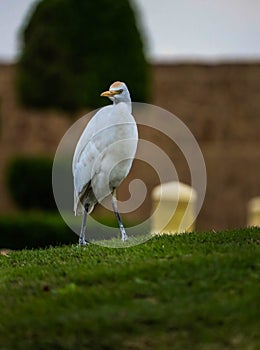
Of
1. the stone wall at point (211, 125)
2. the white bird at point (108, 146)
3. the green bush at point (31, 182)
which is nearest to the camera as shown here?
the white bird at point (108, 146)

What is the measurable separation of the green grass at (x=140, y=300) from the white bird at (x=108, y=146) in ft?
3.09

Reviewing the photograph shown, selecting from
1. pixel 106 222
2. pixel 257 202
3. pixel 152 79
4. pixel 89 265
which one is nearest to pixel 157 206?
pixel 257 202

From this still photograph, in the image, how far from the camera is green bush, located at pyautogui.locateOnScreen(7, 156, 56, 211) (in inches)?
824

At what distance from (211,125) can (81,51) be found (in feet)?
13.4

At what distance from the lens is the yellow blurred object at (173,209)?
41.2 ft

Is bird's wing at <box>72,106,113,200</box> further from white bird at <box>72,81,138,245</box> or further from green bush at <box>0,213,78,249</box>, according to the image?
green bush at <box>0,213,78,249</box>

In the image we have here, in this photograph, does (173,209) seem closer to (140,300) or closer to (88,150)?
(88,150)

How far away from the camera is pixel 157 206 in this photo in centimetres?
1324

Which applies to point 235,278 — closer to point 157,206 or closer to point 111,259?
point 111,259

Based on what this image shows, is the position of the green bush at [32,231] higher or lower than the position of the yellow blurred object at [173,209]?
lower

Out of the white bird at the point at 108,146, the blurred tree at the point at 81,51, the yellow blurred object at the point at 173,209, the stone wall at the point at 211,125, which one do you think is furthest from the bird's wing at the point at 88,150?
the stone wall at the point at 211,125

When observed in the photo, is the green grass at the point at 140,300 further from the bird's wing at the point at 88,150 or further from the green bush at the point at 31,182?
the green bush at the point at 31,182

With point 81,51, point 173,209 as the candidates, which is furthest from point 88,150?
point 81,51

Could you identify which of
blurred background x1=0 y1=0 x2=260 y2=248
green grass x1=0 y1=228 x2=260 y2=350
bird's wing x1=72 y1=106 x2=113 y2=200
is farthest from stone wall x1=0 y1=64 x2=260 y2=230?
green grass x1=0 y1=228 x2=260 y2=350
